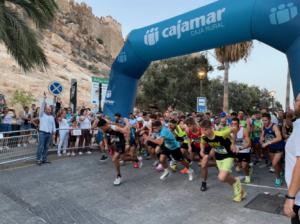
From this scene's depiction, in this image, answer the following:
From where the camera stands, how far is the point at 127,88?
33.9ft

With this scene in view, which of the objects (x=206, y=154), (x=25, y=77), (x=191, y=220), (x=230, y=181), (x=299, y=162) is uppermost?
(x=25, y=77)

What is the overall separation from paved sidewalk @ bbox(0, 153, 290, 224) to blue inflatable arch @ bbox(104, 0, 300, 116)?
2.83 m

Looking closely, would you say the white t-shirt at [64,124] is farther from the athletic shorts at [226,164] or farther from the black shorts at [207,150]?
the athletic shorts at [226,164]

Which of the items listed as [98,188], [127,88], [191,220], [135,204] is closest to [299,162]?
[191,220]

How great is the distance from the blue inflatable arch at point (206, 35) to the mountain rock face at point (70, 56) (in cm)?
332

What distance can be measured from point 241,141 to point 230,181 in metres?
2.24

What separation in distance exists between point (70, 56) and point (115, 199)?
53.7 meters

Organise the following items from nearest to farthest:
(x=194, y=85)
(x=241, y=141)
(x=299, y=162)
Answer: (x=299, y=162)
(x=241, y=141)
(x=194, y=85)

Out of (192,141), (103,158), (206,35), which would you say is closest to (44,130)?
(103,158)

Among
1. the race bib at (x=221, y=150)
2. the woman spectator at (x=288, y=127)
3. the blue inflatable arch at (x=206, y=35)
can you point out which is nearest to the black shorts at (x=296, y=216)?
the race bib at (x=221, y=150)

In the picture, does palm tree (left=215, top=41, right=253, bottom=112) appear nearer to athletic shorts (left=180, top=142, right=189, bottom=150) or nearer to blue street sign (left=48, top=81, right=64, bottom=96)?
athletic shorts (left=180, top=142, right=189, bottom=150)

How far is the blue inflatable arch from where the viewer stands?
598 centimetres

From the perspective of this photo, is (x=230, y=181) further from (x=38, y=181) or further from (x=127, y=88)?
(x=127, y=88)

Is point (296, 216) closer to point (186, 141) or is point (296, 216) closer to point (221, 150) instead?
point (221, 150)
